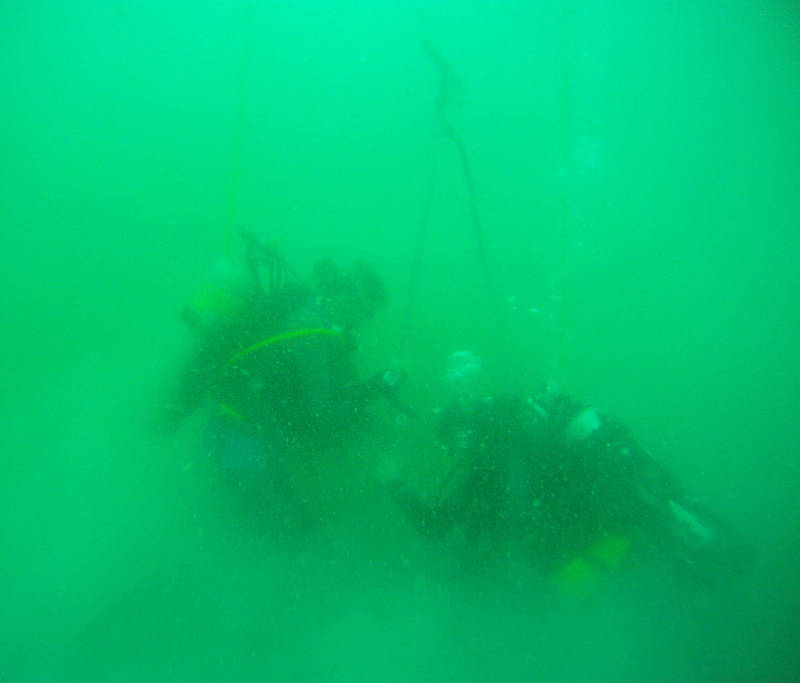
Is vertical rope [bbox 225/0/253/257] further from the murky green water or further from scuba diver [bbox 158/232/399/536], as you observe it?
scuba diver [bbox 158/232/399/536]

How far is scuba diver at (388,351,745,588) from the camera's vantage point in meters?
3.13

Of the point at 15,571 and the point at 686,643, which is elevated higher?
the point at 686,643

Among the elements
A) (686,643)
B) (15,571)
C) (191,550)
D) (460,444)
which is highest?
(460,444)

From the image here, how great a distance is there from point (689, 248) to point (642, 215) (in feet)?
6.58

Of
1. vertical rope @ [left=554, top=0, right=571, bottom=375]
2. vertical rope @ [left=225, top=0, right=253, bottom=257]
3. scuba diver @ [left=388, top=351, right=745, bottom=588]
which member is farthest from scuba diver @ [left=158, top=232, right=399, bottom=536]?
vertical rope @ [left=554, top=0, right=571, bottom=375]

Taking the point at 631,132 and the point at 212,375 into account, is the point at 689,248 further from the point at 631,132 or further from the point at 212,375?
the point at 212,375

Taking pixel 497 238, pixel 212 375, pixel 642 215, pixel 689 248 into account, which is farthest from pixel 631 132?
pixel 212 375

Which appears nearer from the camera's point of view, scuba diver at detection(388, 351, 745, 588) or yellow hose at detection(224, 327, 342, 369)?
yellow hose at detection(224, 327, 342, 369)

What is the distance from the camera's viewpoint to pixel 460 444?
3670 millimetres

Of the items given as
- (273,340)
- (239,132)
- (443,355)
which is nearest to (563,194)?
(443,355)

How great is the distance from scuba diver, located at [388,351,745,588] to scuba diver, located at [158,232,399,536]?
3.71 ft

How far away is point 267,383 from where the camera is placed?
3.11 metres

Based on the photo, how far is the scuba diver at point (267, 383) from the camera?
3082 millimetres

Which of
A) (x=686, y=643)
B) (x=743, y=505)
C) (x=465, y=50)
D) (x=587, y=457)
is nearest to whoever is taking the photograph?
(x=587, y=457)
